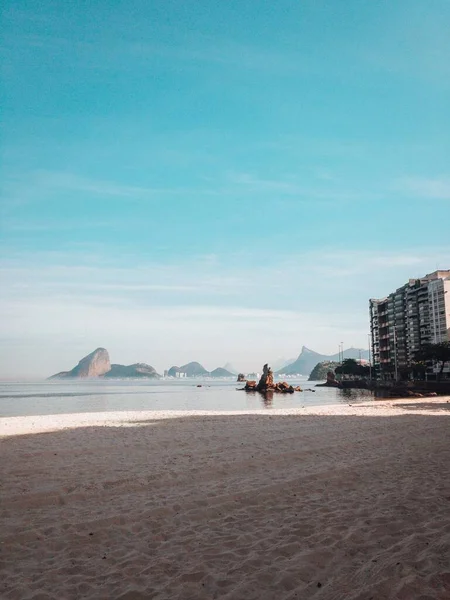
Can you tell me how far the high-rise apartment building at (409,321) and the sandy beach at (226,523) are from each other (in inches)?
4689

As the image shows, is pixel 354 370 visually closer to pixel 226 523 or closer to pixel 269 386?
pixel 269 386

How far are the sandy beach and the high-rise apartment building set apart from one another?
119 metres

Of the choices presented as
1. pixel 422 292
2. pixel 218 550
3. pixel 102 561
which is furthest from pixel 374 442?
pixel 422 292

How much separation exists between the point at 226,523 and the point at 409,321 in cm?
15681

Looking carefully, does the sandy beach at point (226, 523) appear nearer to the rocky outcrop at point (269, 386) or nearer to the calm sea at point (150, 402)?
the calm sea at point (150, 402)

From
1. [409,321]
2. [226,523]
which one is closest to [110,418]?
[226,523]

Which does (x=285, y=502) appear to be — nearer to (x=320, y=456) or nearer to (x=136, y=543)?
(x=136, y=543)

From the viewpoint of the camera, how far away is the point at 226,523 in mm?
7672

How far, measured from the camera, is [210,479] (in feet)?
35.2

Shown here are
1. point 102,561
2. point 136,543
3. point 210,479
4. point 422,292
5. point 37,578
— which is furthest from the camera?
point 422,292

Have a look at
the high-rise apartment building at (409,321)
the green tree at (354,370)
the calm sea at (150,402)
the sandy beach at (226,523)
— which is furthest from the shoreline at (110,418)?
the green tree at (354,370)

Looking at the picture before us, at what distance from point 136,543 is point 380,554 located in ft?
11.1

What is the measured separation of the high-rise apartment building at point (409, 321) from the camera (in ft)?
445

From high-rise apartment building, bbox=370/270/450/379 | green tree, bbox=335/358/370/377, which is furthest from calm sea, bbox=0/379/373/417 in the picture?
green tree, bbox=335/358/370/377
